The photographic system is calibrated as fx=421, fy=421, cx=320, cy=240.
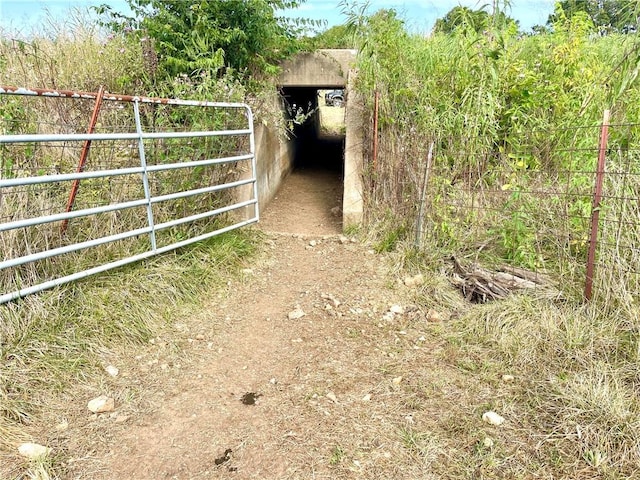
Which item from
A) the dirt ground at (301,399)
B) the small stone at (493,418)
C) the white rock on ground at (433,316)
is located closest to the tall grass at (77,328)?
the dirt ground at (301,399)

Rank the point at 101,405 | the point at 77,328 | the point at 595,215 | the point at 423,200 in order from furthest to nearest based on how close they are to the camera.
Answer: the point at 423,200 → the point at 595,215 → the point at 77,328 → the point at 101,405

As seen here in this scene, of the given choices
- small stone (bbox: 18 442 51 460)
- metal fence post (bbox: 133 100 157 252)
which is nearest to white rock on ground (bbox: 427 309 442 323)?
metal fence post (bbox: 133 100 157 252)

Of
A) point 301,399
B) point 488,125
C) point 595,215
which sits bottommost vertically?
point 301,399

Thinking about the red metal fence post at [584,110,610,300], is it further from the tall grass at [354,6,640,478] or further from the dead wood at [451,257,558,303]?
the dead wood at [451,257,558,303]

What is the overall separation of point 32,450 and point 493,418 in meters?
2.53

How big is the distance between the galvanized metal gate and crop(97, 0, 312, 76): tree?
861mm

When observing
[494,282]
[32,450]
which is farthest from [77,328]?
[494,282]

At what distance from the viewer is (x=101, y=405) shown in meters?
2.57

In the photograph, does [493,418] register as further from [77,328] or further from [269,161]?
[269,161]

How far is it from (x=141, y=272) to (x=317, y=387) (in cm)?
189

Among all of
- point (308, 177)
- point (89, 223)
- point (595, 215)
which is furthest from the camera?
point (308, 177)

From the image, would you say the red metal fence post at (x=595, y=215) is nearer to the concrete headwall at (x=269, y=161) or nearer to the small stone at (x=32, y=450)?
the small stone at (x=32, y=450)

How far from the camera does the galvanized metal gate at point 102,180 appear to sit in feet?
9.89

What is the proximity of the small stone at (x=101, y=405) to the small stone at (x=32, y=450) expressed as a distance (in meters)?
0.33
